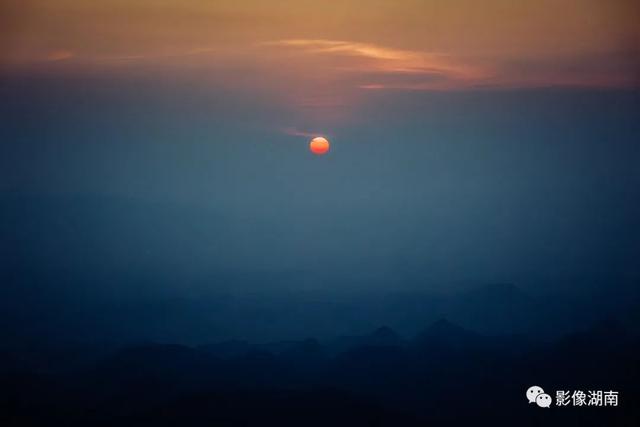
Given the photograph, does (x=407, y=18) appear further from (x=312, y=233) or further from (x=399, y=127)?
(x=312, y=233)

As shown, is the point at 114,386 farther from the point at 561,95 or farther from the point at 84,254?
the point at 561,95

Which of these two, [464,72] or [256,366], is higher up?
[464,72]

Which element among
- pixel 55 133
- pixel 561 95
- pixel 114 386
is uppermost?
pixel 561 95

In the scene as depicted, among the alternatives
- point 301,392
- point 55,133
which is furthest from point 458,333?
point 55,133

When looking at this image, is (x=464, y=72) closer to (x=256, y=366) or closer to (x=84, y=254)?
(x=256, y=366)

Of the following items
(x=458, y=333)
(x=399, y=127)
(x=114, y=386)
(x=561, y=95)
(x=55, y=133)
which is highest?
(x=561, y=95)

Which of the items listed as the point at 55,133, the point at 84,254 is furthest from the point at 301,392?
the point at 55,133

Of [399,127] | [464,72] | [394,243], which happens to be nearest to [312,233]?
[394,243]

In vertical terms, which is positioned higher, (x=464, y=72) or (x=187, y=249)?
(x=464, y=72)
